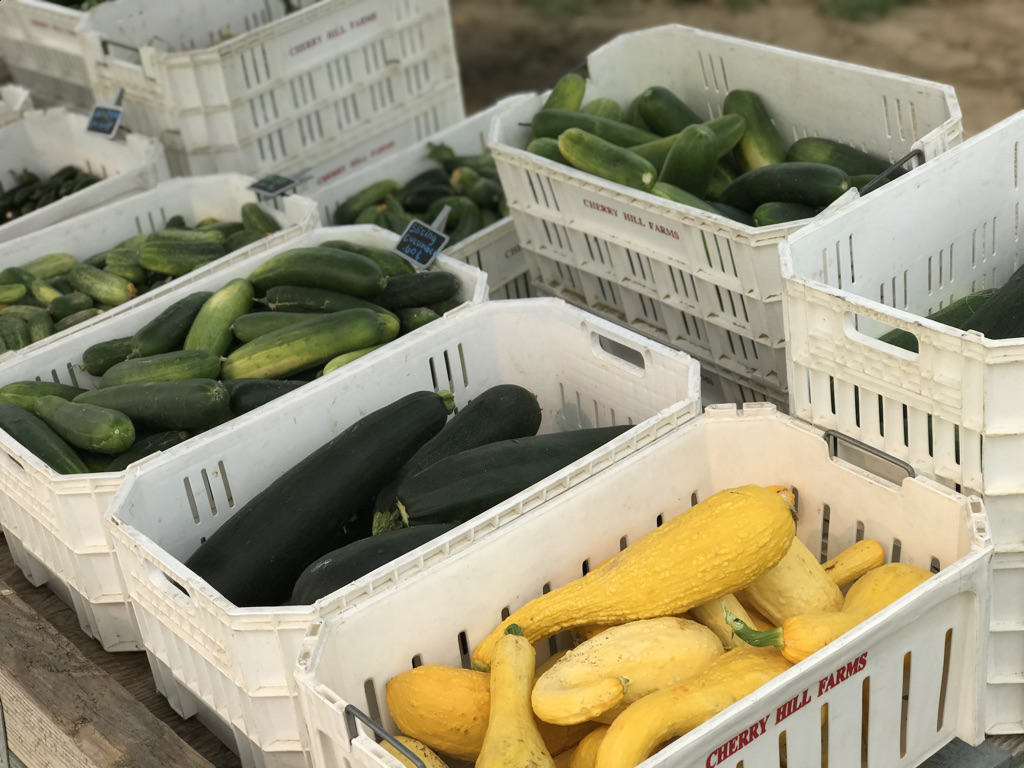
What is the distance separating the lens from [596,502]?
204cm

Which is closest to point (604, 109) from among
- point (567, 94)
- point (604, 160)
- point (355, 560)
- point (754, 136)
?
point (567, 94)

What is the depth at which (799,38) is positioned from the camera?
742cm

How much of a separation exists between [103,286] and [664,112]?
5.19 ft

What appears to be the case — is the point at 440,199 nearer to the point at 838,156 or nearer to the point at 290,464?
the point at 838,156

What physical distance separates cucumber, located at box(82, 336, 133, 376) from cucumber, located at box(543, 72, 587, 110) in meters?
1.37

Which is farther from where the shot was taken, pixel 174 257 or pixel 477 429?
pixel 174 257

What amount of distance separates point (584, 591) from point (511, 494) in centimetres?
31

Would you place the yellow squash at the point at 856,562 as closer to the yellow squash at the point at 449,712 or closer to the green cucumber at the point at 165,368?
the yellow squash at the point at 449,712

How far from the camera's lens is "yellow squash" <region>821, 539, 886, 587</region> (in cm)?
196

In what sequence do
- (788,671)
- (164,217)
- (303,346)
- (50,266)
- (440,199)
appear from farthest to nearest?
(440,199) → (164,217) → (50,266) → (303,346) → (788,671)

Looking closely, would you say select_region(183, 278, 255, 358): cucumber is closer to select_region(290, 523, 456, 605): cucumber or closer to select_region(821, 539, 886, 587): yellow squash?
select_region(290, 523, 456, 605): cucumber

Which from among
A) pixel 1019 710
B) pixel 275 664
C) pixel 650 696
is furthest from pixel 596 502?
pixel 1019 710

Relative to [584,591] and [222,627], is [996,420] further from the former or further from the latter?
[222,627]

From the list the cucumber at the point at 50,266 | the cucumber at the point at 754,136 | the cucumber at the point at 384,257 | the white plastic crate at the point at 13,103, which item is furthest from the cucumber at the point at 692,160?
the white plastic crate at the point at 13,103
